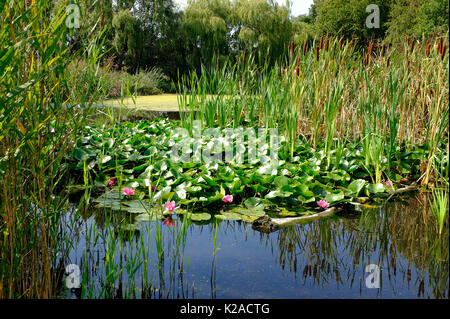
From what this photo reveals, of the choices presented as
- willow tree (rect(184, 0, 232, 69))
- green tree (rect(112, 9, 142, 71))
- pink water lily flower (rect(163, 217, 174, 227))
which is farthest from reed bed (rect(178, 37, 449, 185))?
green tree (rect(112, 9, 142, 71))

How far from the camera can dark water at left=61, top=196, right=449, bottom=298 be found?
1594 millimetres

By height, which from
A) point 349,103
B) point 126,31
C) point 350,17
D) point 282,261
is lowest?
point 282,261

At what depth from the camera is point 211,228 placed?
7.93ft

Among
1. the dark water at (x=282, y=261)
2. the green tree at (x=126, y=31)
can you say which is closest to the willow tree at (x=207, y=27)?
the green tree at (x=126, y=31)

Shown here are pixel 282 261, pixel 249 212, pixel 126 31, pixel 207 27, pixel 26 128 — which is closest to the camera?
pixel 26 128

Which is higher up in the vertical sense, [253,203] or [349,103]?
[349,103]

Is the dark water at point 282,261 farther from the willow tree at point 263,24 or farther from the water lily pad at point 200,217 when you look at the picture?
the willow tree at point 263,24

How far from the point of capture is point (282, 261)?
1946 millimetres

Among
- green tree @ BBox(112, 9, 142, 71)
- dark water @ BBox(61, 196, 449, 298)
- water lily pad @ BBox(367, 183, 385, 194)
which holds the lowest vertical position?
dark water @ BBox(61, 196, 449, 298)

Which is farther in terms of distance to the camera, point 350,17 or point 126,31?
point 350,17

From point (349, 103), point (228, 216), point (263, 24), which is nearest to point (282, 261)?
point (228, 216)

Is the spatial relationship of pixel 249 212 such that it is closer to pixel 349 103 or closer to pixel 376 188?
pixel 376 188

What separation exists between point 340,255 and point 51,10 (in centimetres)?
164

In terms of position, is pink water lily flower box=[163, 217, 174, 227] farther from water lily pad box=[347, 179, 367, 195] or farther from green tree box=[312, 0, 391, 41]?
green tree box=[312, 0, 391, 41]
